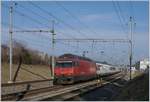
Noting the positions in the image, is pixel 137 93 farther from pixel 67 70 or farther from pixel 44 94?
pixel 67 70

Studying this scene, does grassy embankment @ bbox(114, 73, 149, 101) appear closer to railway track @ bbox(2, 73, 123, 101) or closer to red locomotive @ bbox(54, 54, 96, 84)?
railway track @ bbox(2, 73, 123, 101)

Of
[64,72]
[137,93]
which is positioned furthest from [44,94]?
[64,72]

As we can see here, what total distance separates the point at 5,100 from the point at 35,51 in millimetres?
63092

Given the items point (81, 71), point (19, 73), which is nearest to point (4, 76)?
point (19, 73)

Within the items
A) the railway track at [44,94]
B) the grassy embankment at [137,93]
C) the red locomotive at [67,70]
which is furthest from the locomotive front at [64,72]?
the grassy embankment at [137,93]

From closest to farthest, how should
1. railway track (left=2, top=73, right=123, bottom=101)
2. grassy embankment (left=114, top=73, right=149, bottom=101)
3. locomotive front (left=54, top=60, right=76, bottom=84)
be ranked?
grassy embankment (left=114, top=73, right=149, bottom=101) < railway track (left=2, top=73, right=123, bottom=101) < locomotive front (left=54, top=60, right=76, bottom=84)

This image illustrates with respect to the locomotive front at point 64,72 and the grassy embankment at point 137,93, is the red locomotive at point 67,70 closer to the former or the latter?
the locomotive front at point 64,72

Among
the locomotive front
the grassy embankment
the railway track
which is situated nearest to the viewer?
the grassy embankment

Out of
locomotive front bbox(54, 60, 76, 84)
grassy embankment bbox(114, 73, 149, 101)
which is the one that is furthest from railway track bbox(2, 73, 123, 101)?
locomotive front bbox(54, 60, 76, 84)

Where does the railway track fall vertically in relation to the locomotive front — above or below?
below

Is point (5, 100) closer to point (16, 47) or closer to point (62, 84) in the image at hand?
point (62, 84)

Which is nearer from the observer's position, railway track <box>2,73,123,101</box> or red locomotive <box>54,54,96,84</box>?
railway track <box>2,73,123,101</box>

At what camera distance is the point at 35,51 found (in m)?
83.5

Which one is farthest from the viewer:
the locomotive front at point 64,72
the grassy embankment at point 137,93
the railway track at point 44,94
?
the locomotive front at point 64,72
